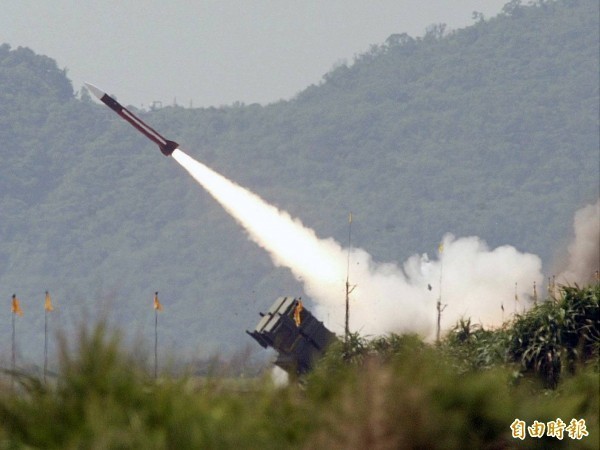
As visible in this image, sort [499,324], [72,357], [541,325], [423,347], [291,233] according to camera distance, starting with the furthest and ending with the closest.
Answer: [499,324] < [291,233] < [541,325] < [423,347] < [72,357]

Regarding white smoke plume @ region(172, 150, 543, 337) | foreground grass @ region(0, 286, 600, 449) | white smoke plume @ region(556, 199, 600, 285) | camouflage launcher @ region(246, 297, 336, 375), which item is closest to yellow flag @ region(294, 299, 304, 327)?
camouflage launcher @ region(246, 297, 336, 375)

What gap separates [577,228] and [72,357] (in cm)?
8826

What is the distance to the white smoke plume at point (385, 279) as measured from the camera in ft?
256

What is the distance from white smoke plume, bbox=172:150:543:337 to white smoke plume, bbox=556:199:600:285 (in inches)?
142

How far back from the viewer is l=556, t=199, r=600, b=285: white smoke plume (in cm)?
10388

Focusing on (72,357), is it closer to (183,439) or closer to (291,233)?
(183,439)

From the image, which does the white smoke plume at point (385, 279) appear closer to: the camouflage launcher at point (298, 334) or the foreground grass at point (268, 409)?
the camouflage launcher at point (298, 334)

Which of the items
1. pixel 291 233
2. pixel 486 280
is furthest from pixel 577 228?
pixel 291 233

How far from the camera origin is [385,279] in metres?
108

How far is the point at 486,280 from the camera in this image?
112 m

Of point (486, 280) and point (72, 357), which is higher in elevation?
point (486, 280)

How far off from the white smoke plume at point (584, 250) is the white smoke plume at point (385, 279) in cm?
362

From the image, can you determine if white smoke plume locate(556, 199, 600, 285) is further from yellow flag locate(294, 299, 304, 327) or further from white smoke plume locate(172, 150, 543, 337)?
yellow flag locate(294, 299, 304, 327)

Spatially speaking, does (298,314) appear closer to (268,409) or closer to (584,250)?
(268,409)
